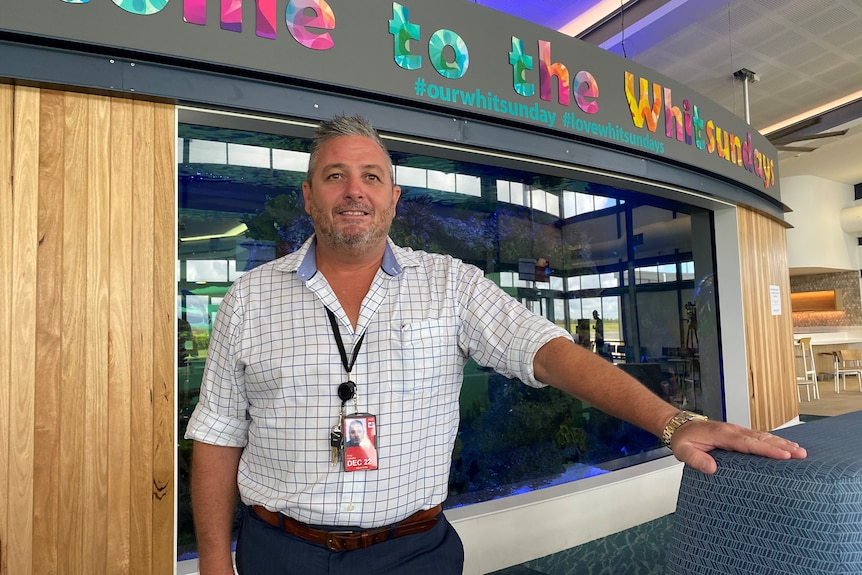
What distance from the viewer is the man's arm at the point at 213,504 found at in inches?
50.8

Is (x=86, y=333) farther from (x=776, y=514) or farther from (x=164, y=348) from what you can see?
(x=776, y=514)

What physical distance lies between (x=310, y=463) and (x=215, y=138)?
5.83 ft

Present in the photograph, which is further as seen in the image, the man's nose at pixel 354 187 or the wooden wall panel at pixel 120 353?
the wooden wall panel at pixel 120 353

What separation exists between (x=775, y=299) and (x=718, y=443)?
5067mm

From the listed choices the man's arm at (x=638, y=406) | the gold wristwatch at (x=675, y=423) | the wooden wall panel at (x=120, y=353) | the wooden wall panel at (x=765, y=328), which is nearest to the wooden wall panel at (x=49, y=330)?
the wooden wall panel at (x=120, y=353)

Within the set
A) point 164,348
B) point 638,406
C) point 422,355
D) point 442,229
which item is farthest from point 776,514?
point 442,229

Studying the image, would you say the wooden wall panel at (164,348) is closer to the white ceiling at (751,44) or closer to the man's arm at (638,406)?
the man's arm at (638,406)

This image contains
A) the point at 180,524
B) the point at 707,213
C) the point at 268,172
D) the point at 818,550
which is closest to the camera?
the point at 818,550

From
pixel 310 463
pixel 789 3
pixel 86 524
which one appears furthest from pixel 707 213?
pixel 86 524

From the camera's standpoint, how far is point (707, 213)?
15.4 ft

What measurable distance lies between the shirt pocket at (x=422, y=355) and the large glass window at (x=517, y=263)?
136 cm

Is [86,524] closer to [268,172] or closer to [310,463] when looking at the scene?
[310,463]

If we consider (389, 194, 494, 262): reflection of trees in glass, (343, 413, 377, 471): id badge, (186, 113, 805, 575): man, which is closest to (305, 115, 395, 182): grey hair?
(186, 113, 805, 575): man

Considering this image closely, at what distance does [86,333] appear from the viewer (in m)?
1.79
